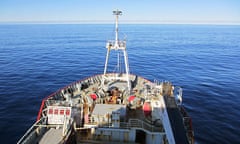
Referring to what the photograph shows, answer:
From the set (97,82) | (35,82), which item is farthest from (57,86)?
(97,82)

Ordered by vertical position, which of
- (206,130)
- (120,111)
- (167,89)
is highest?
(167,89)

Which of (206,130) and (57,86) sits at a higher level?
(57,86)

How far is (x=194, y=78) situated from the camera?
2238 inches

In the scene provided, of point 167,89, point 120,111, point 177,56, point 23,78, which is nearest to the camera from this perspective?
point 120,111

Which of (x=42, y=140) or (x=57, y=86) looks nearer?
(x=42, y=140)

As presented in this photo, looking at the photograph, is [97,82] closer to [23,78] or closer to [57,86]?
[57,86]

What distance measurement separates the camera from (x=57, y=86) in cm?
4912

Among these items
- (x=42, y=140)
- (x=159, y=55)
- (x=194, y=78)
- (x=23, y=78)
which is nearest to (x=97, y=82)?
(x=42, y=140)

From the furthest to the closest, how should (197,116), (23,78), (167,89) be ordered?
(23,78)
(197,116)
(167,89)

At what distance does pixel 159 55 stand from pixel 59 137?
75.1 m

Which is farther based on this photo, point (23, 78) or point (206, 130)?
point (23, 78)

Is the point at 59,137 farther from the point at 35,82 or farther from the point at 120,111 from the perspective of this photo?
the point at 35,82

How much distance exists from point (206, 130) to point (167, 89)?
46.4 feet

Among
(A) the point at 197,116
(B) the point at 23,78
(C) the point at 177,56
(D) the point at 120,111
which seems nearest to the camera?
(D) the point at 120,111
